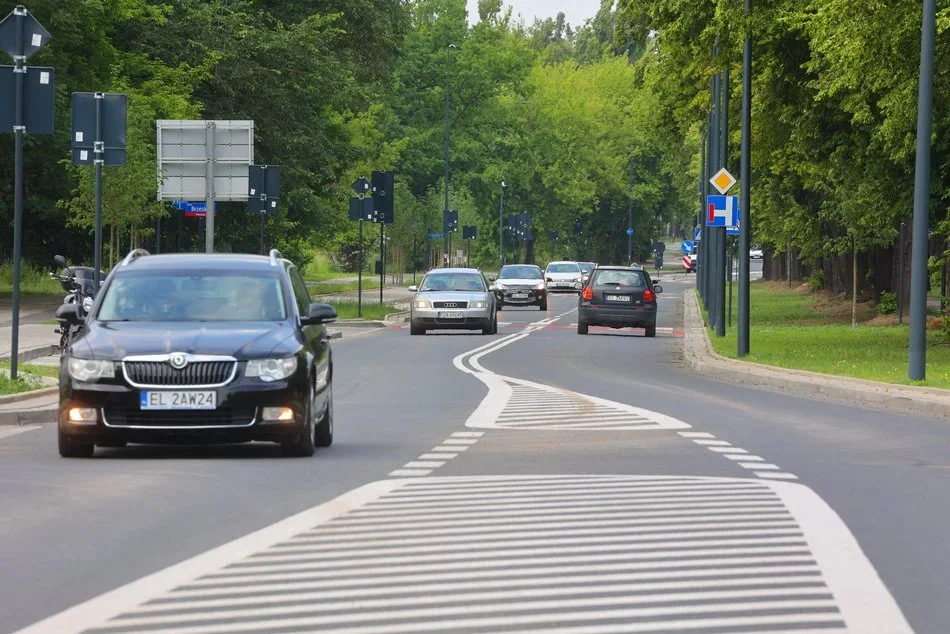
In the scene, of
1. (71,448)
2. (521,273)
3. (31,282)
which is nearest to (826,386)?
(71,448)

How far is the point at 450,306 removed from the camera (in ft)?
147

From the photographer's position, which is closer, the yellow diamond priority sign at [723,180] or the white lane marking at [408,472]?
the white lane marking at [408,472]

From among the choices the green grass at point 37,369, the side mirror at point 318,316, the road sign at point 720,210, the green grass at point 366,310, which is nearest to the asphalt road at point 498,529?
the side mirror at point 318,316

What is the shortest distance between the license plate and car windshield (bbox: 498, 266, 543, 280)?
5549 centimetres

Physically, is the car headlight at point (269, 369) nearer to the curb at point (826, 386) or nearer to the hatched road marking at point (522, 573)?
the hatched road marking at point (522, 573)

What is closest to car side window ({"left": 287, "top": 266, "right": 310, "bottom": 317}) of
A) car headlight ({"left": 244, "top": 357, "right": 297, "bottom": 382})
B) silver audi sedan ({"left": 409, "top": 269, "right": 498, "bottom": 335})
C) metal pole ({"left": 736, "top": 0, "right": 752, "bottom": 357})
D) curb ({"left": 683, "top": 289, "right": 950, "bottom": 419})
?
car headlight ({"left": 244, "top": 357, "right": 297, "bottom": 382})

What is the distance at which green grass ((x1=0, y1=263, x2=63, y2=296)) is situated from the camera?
60.7 m

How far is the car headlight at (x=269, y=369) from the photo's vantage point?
14.5 metres

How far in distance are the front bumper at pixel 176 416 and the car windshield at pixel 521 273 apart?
55.3 m

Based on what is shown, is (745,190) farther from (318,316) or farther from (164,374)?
(164,374)

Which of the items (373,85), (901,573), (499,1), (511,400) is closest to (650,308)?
(511,400)

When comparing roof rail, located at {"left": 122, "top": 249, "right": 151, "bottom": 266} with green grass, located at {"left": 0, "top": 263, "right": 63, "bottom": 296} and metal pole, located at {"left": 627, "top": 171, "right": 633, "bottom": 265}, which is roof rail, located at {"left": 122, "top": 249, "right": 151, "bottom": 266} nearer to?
green grass, located at {"left": 0, "top": 263, "right": 63, "bottom": 296}

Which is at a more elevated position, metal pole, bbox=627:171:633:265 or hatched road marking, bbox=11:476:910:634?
metal pole, bbox=627:171:633:265

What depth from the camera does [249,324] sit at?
15.1m
